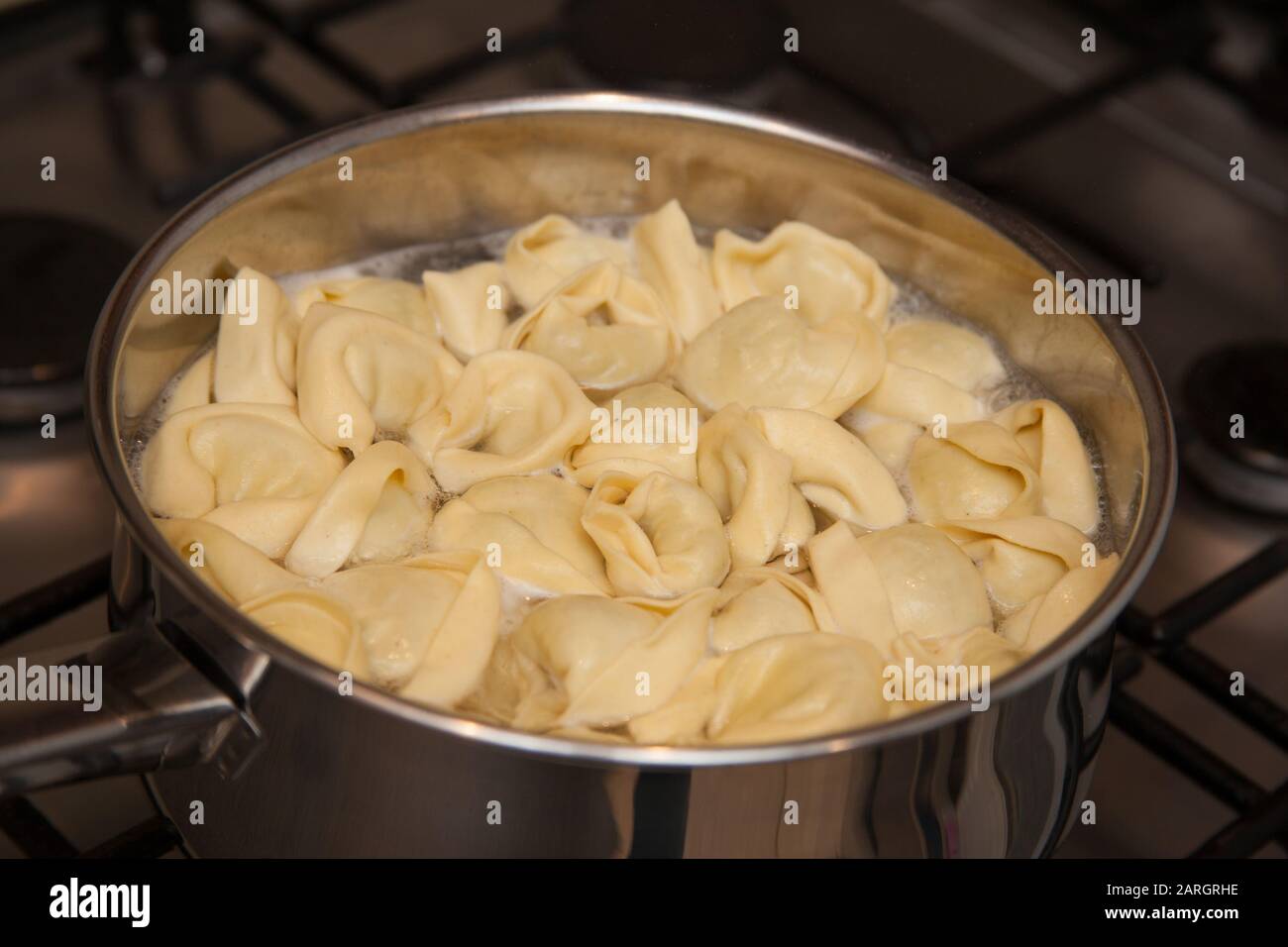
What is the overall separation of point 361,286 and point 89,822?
0.57m

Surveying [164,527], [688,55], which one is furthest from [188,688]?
[688,55]

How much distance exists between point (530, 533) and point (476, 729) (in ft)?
1.20

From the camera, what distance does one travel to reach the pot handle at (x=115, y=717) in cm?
95

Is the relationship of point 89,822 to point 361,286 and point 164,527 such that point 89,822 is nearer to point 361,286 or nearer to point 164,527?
point 164,527

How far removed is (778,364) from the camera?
140 cm

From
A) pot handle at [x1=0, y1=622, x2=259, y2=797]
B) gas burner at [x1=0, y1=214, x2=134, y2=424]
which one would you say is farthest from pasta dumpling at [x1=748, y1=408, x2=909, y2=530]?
gas burner at [x1=0, y1=214, x2=134, y2=424]

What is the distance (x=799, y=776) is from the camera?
907 mm

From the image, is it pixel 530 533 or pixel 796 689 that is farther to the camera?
pixel 530 533

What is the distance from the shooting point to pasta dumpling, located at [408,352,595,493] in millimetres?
1313

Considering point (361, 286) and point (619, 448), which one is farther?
point (361, 286)

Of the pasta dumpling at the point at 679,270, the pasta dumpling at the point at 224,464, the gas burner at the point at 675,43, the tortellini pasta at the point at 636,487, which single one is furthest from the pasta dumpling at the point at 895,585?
the gas burner at the point at 675,43
